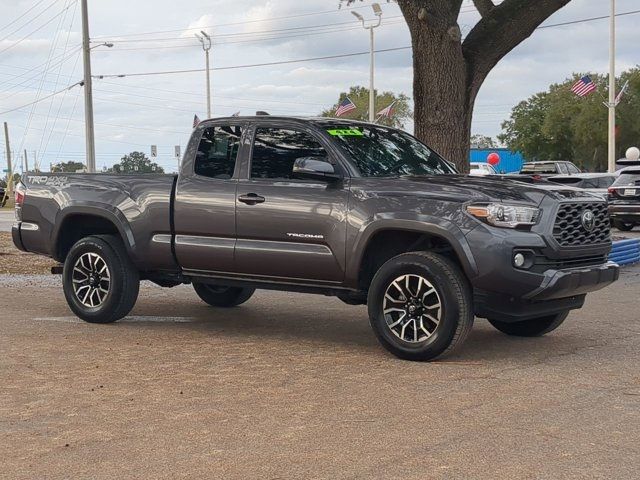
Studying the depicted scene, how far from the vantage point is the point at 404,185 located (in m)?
6.96

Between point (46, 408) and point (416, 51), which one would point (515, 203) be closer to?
point (46, 408)

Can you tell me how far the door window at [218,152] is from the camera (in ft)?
26.2

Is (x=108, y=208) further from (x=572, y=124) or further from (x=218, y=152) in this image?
(x=572, y=124)

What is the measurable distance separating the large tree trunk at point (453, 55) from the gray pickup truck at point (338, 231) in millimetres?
4602

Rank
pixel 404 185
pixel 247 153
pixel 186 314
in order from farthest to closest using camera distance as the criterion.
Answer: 1. pixel 186 314
2. pixel 247 153
3. pixel 404 185

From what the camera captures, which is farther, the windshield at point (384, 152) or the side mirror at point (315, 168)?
the windshield at point (384, 152)

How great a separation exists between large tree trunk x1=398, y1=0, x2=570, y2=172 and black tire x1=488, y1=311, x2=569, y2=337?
17.4 ft

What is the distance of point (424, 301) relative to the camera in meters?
6.75

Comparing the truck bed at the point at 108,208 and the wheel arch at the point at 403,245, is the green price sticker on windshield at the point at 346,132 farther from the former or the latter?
the truck bed at the point at 108,208

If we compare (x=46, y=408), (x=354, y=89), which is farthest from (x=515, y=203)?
(x=354, y=89)

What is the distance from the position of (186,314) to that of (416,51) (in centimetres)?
574

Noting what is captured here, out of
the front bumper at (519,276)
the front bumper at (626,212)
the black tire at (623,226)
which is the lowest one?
the black tire at (623,226)

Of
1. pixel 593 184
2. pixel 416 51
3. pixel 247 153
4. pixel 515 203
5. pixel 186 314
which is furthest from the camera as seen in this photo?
pixel 593 184

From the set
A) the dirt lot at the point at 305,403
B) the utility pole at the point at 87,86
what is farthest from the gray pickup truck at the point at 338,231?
the utility pole at the point at 87,86
